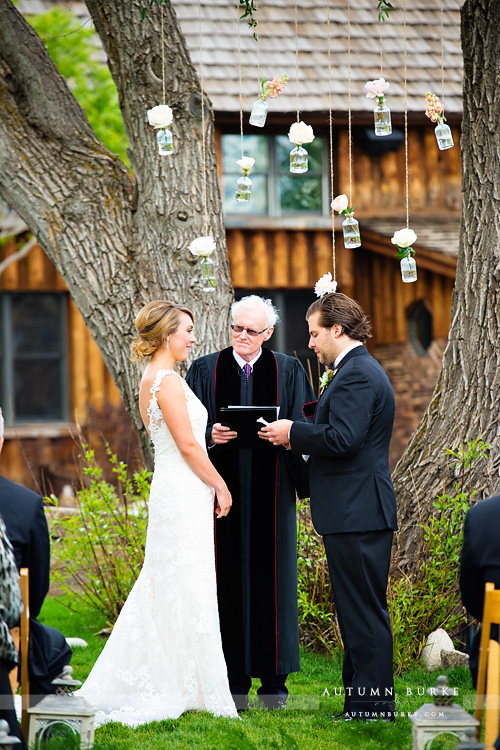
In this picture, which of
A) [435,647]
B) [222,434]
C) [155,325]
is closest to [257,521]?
[222,434]

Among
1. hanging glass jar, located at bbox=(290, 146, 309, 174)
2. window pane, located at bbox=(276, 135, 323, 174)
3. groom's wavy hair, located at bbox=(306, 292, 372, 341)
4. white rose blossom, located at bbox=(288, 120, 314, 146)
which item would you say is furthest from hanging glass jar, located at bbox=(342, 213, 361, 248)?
window pane, located at bbox=(276, 135, 323, 174)

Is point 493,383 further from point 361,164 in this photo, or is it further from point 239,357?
point 361,164

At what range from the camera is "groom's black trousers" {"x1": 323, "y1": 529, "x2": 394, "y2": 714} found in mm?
4656

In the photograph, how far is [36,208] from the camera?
262 inches

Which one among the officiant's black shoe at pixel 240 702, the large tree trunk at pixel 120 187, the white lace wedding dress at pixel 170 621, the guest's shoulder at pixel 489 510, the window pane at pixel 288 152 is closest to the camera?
the guest's shoulder at pixel 489 510

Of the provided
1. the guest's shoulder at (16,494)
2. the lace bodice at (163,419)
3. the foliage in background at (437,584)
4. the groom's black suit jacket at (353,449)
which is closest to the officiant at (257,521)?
the lace bodice at (163,419)

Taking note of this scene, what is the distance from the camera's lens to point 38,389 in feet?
45.7

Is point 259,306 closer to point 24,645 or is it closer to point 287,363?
point 287,363

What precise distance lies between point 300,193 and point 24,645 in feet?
37.7

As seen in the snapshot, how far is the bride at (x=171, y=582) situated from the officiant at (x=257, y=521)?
12.6 inches

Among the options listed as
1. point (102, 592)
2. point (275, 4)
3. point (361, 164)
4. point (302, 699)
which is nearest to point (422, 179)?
point (361, 164)

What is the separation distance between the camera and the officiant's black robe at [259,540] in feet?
17.4

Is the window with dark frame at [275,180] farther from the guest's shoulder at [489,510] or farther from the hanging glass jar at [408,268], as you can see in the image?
the guest's shoulder at [489,510]

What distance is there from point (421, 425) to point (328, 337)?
212 centimetres
